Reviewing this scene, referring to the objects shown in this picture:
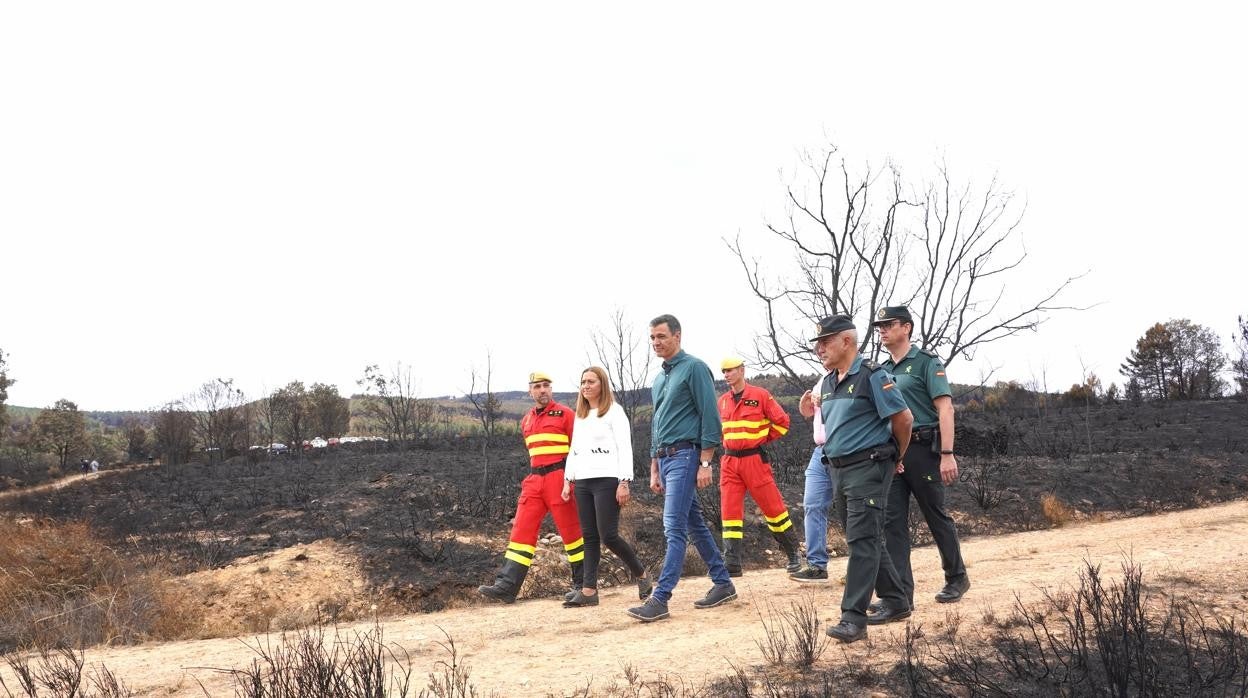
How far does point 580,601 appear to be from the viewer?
689cm

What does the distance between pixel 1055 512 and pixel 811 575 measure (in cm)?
706

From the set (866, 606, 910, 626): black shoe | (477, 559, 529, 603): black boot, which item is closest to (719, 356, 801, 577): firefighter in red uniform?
(477, 559, 529, 603): black boot

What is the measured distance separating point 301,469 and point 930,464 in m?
21.4

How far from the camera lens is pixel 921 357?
5.81 metres

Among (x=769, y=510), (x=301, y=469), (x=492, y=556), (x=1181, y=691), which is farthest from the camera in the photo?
(x=301, y=469)

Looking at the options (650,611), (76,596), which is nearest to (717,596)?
(650,611)

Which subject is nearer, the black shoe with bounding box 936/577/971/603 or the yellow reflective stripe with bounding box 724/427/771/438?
the black shoe with bounding box 936/577/971/603

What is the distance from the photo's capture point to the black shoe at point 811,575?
24.1 feet

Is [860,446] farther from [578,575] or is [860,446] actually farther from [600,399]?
[578,575]

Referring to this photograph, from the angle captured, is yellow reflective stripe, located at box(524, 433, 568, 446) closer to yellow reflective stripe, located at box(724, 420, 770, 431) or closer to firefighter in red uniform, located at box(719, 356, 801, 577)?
firefighter in red uniform, located at box(719, 356, 801, 577)

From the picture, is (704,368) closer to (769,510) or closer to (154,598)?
(769,510)

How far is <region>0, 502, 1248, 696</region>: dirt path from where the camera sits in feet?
14.8

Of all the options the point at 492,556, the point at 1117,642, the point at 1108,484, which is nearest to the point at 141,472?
the point at 492,556

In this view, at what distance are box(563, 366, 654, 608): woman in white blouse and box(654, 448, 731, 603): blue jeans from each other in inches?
19.6
